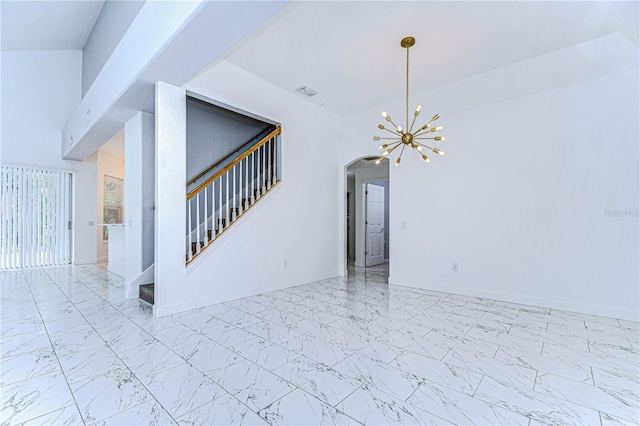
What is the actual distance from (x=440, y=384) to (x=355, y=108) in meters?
4.84

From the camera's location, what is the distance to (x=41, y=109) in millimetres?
6223

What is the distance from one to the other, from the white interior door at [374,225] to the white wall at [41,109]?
700 cm

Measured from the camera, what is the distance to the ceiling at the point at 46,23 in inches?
186

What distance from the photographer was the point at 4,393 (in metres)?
1.80

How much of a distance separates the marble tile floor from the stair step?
108 mm

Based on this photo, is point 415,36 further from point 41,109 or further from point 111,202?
point 111,202

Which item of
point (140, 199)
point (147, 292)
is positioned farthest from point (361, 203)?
→ point (147, 292)

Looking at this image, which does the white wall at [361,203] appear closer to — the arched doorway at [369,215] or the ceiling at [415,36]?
the arched doorway at [369,215]

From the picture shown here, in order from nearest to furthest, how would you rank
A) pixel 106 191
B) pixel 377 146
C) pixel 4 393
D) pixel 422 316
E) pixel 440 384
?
pixel 4 393, pixel 440 384, pixel 422 316, pixel 377 146, pixel 106 191

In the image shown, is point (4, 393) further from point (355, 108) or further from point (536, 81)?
point (536, 81)

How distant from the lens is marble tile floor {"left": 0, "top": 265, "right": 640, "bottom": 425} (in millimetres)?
1666

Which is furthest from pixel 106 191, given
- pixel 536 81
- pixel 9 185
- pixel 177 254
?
pixel 536 81

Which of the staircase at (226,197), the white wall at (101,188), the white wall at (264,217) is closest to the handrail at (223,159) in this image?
the staircase at (226,197)

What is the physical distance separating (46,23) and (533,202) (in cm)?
864
